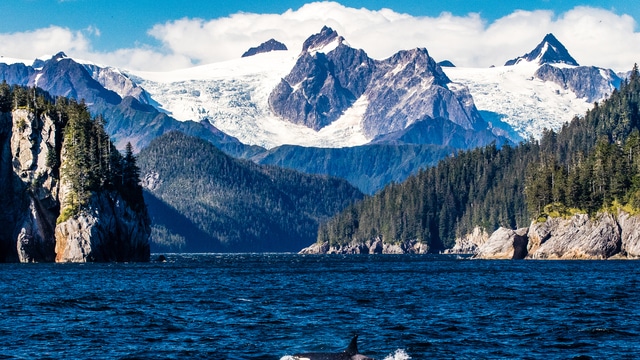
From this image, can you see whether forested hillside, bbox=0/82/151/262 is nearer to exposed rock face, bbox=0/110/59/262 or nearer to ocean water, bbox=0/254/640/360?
exposed rock face, bbox=0/110/59/262

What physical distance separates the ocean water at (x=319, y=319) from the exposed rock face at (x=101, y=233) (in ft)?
214

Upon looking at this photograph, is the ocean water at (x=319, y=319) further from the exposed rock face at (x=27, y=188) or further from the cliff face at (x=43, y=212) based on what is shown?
the exposed rock face at (x=27, y=188)

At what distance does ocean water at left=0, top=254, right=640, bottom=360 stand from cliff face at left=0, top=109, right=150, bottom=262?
66.7 metres

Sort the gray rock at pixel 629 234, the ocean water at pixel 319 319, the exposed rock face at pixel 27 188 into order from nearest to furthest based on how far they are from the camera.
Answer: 1. the ocean water at pixel 319 319
2. the exposed rock face at pixel 27 188
3. the gray rock at pixel 629 234

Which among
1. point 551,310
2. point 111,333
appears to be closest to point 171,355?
point 111,333

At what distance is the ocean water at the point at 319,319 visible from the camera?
2319 inches

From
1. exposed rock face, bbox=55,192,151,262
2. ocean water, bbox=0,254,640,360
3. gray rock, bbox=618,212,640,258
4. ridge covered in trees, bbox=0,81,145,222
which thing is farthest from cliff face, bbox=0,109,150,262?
gray rock, bbox=618,212,640,258

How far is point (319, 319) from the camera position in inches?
2908

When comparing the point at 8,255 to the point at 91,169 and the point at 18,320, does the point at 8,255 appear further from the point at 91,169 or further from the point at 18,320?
the point at 18,320

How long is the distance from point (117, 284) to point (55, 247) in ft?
255

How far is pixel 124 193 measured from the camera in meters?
197

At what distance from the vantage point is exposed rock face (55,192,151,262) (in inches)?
7141

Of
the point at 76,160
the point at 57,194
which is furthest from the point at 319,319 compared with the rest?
the point at 57,194

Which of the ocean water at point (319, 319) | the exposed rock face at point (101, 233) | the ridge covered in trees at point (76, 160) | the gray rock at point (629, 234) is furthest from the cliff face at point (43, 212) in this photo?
the gray rock at point (629, 234)
